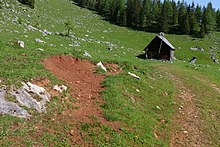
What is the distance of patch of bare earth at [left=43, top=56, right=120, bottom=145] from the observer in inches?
561

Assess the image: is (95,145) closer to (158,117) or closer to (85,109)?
(85,109)

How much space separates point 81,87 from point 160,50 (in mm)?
40028

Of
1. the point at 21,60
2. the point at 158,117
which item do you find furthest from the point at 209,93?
the point at 21,60

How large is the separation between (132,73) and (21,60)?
28.9 ft

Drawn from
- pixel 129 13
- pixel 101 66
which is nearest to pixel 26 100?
pixel 101 66

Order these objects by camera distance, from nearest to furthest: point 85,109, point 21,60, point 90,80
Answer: point 85,109
point 21,60
point 90,80

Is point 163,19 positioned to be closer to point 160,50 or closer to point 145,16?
point 145,16

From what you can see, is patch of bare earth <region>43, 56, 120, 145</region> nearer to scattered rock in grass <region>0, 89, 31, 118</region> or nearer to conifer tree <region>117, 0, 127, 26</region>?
scattered rock in grass <region>0, 89, 31, 118</region>

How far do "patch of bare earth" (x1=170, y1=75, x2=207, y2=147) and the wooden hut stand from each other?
101 feet

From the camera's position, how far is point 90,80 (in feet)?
62.6

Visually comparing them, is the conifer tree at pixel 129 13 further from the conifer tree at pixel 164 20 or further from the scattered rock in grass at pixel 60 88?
the scattered rock in grass at pixel 60 88

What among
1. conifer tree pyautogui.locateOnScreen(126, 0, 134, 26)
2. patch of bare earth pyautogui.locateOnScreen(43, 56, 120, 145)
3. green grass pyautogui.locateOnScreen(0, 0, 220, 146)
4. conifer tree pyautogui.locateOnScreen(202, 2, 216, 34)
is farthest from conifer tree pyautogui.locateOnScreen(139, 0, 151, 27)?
patch of bare earth pyautogui.locateOnScreen(43, 56, 120, 145)

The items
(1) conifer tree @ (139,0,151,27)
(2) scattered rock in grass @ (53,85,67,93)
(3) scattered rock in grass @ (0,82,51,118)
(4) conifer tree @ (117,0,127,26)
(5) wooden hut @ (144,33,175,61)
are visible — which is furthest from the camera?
(1) conifer tree @ (139,0,151,27)

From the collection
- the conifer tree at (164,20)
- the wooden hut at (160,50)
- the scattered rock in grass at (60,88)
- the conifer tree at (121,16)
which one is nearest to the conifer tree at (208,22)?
the conifer tree at (164,20)
